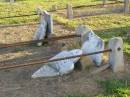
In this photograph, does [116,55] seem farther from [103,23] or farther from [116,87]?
[103,23]

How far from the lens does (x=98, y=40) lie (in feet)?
22.2

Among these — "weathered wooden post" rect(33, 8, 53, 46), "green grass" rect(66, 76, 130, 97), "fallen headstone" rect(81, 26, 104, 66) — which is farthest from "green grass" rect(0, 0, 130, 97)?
"weathered wooden post" rect(33, 8, 53, 46)

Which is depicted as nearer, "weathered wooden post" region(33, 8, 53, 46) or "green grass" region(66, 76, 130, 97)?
"green grass" region(66, 76, 130, 97)

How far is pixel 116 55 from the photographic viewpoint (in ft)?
21.0

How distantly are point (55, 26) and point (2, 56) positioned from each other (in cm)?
295

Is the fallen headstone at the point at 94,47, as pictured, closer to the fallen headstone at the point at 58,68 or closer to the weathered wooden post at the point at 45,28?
the fallen headstone at the point at 58,68

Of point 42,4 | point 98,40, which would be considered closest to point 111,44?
point 98,40

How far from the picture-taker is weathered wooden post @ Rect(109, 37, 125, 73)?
6.30 meters

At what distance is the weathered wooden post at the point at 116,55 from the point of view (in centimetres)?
630

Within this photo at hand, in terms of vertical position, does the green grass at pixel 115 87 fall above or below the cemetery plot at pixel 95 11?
below

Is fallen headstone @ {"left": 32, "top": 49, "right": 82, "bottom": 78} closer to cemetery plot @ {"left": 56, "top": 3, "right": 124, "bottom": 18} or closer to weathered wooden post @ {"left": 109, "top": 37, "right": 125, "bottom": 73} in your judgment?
weathered wooden post @ {"left": 109, "top": 37, "right": 125, "bottom": 73}

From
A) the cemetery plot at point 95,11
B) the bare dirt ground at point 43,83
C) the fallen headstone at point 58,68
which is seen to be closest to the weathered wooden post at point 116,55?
the bare dirt ground at point 43,83

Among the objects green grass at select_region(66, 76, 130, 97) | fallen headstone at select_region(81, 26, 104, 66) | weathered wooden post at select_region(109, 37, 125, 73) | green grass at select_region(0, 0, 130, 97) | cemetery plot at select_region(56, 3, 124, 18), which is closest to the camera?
green grass at select_region(66, 76, 130, 97)

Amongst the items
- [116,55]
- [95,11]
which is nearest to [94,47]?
[116,55]
